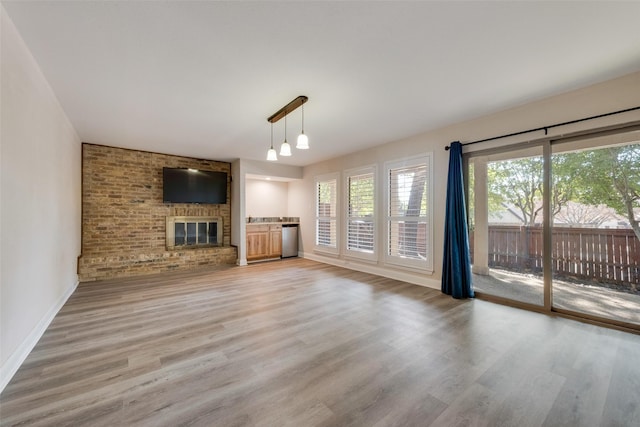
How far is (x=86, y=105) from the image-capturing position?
314 cm

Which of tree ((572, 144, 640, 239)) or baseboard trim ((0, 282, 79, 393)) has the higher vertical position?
tree ((572, 144, 640, 239))

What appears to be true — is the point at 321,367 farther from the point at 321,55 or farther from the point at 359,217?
the point at 359,217

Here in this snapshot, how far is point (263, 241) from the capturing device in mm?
6562

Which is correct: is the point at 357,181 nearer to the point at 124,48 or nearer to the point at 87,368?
the point at 124,48

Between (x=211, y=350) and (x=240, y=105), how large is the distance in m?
2.67

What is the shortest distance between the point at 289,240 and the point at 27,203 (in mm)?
5174

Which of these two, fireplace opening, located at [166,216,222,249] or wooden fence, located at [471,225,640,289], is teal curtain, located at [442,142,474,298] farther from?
fireplace opening, located at [166,216,222,249]

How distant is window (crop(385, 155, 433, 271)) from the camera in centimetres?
424

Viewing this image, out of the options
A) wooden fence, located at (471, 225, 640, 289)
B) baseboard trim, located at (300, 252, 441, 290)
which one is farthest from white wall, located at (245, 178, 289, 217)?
wooden fence, located at (471, 225, 640, 289)

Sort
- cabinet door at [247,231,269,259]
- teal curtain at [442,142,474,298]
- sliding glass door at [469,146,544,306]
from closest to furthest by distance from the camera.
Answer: sliding glass door at [469,146,544,306] → teal curtain at [442,142,474,298] → cabinet door at [247,231,269,259]

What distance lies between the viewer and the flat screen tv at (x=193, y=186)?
5.57 metres

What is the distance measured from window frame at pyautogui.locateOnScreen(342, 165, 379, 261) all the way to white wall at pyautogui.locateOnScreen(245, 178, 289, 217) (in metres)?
2.57

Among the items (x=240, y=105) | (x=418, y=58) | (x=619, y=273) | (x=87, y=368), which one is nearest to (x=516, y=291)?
(x=619, y=273)

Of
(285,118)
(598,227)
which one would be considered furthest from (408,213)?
(285,118)
